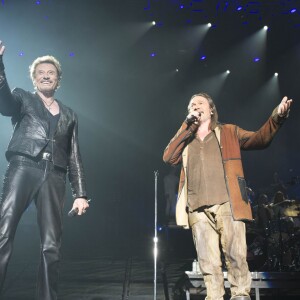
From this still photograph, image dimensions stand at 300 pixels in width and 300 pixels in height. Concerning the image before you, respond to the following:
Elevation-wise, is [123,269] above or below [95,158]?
below

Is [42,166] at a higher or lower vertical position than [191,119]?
lower

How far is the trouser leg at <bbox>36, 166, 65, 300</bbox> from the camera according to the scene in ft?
8.50

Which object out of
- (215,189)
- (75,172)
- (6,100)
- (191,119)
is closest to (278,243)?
(215,189)

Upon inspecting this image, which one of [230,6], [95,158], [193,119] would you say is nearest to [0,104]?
[193,119]

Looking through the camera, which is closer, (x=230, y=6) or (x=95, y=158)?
(x=230, y=6)

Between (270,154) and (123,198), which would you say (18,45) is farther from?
(270,154)

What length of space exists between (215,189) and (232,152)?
430mm

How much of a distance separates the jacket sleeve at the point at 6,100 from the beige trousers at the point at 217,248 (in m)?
1.88

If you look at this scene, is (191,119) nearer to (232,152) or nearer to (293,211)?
(232,152)

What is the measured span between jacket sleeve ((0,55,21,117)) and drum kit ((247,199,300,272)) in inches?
208

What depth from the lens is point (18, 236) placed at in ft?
40.9

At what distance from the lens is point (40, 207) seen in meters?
2.79

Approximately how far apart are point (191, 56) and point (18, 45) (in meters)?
7.16

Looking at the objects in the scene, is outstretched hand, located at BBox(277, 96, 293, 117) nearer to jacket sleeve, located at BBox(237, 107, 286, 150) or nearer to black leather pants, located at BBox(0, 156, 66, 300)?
jacket sleeve, located at BBox(237, 107, 286, 150)
